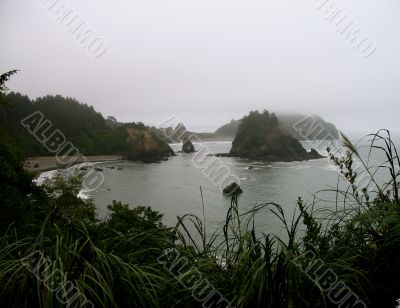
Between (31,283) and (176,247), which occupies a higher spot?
(31,283)

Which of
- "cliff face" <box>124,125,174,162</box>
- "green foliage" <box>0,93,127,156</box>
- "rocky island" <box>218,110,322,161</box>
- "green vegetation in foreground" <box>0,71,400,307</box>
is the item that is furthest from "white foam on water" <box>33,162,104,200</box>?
"rocky island" <box>218,110,322,161</box>

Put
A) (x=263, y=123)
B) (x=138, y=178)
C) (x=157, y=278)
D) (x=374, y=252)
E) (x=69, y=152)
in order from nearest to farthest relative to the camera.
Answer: (x=157, y=278) < (x=374, y=252) < (x=138, y=178) < (x=69, y=152) < (x=263, y=123)

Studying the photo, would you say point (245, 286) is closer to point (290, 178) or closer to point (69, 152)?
point (290, 178)

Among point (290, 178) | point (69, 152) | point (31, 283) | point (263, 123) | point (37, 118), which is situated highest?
point (37, 118)

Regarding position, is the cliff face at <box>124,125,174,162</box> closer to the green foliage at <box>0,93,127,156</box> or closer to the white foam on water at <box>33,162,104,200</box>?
the green foliage at <box>0,93,127,156</box>

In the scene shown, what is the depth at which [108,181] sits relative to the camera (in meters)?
50.6

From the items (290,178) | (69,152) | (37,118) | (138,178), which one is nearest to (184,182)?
(138,178)

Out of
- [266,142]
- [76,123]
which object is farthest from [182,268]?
[76,123]

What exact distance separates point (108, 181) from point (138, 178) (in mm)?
5104

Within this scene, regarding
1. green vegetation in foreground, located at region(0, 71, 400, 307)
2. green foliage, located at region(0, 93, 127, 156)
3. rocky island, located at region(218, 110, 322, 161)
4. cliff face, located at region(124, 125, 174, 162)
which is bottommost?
rocky island, located at region(218, 110, 322, 161)

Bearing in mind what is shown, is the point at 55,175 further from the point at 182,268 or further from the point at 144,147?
the point at 182,268

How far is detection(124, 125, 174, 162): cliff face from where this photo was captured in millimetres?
86706

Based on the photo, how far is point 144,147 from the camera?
293ft

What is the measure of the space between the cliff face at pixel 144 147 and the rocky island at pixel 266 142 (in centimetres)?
1851
